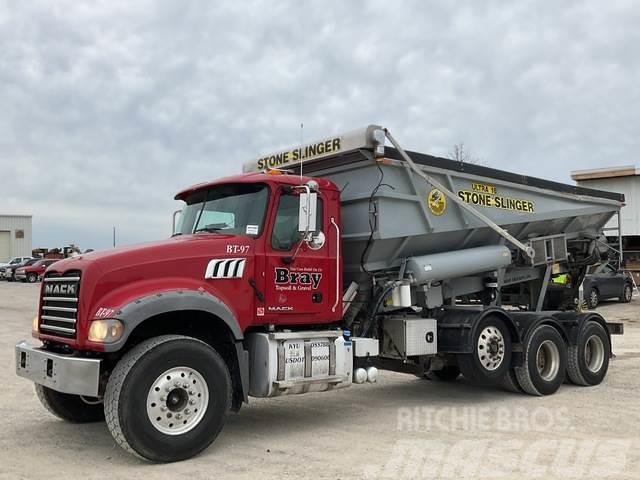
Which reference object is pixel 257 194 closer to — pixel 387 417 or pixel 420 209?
pixel 420 209

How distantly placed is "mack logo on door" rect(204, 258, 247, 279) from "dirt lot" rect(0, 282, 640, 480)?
1.62 meters

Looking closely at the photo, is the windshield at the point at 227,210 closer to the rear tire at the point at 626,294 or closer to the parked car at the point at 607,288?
the parked car at the point at 607,288

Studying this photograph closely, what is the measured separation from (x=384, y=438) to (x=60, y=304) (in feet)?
10.9

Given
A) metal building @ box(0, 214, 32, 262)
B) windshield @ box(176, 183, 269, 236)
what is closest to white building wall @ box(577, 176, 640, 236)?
windshield @ box(176, 183, 269, 236)

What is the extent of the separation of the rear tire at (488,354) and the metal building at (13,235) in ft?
195

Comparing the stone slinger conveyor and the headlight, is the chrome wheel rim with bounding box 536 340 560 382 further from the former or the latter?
the headlight

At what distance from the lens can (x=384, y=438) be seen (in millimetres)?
6340

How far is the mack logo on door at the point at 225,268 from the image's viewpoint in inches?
242

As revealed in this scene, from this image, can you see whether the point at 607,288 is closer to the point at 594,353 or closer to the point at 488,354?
the point at 594,353

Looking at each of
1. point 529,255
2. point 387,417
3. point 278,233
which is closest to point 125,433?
point 278,233

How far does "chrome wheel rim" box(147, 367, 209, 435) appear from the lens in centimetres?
555

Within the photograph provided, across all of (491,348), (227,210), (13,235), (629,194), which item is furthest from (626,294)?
(13,235)

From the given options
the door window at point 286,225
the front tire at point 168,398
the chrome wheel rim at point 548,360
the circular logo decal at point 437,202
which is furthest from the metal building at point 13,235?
the front tire at point 168,398

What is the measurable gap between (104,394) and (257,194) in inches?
94.9
